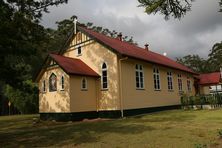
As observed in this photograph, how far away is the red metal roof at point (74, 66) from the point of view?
65.5 ft

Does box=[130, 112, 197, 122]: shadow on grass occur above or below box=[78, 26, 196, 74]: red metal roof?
below

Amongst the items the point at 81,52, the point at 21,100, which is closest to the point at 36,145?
the point at 81,52

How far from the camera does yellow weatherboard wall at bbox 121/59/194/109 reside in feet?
69.0

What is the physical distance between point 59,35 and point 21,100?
23.2m

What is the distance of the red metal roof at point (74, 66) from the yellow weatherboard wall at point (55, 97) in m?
0.53

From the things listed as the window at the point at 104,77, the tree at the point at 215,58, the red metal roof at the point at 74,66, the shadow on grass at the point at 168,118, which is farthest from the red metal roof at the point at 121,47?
the tree at the point at 215,58

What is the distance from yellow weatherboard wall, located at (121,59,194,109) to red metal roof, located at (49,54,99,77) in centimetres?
250

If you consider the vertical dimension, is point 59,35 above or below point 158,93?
above

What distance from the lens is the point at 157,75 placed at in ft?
83.6

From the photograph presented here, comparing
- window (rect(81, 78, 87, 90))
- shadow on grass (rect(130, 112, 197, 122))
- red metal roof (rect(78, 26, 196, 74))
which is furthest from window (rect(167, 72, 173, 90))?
window (rect(81, 78, 87, 90))

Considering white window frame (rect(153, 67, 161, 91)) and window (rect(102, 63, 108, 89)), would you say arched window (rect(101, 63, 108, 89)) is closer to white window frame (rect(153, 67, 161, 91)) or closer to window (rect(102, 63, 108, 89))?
window (rect(102, 63, 108, 89))

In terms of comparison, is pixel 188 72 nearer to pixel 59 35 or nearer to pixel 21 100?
pixel 21 100

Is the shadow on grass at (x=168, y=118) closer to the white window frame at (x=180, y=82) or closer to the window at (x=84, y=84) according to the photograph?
the window at (x=84, y=84)

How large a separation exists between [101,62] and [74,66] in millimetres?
2157
